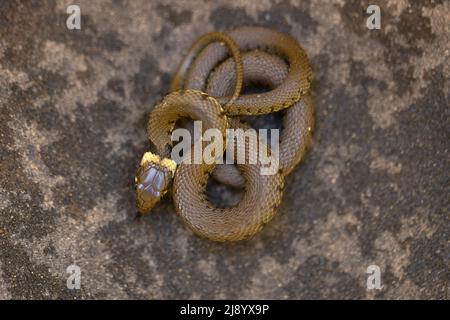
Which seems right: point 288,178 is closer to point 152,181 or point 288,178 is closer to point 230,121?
point 230,121

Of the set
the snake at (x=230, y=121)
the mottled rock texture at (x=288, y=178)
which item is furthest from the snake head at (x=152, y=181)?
the mottled rock texture at (x=288, y=178)

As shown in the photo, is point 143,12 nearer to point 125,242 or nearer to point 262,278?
point 125,242

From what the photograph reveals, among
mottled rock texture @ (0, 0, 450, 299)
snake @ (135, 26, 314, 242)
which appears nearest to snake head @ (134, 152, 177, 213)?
snake @ (135, 26, 314, 242)

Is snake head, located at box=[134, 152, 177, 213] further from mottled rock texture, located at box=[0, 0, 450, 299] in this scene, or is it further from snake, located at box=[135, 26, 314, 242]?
mottled rock texture, located at box=[0, 0, 450, 299]

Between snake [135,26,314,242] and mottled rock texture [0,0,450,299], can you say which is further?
mottled rock texture [0,0,450,299]

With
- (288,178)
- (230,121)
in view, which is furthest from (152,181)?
(288,178)
